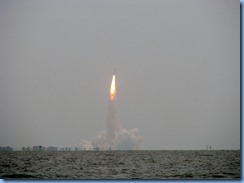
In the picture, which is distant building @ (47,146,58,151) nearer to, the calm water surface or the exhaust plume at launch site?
the calm water surface

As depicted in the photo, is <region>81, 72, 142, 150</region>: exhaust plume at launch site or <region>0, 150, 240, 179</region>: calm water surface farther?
<region>81, 72, 142, 150</region>: exhaust plume at launch site

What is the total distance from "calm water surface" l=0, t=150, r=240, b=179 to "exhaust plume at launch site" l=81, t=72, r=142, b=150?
0.78 feet

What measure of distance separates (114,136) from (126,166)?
1124 mm

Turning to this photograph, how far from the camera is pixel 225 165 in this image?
28.7ft

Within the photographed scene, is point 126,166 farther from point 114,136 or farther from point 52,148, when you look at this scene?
point 52,148

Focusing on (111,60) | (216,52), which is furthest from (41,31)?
(216,52)

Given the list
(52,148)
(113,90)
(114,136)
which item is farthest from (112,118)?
(52,148)

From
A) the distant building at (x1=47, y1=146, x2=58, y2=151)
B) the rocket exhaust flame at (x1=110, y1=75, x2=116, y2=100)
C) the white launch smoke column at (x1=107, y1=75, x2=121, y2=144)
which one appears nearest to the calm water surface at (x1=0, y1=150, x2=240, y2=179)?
the distant building at (x1=47, y1=146, x2=58, y2=151)

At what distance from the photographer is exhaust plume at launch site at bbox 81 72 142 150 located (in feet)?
28.8

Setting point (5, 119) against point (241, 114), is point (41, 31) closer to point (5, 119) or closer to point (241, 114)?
point (5, 119)

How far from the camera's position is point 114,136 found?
8.84 m

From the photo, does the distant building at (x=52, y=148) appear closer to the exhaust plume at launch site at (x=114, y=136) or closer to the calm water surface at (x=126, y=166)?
the calm water surface at (x=126, y=166)

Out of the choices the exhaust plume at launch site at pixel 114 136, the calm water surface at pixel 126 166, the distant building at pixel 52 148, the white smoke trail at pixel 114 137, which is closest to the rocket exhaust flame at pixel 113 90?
the exhaust plume at launch site at pixel 114 136

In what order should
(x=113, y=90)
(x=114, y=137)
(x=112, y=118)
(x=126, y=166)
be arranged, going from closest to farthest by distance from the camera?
(x=112, y=118)
(x=114, y=137)
(x=113, y=90)
(x=126, y=166)
